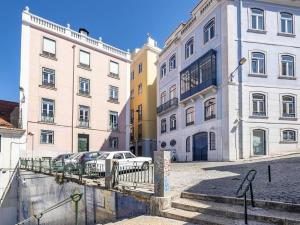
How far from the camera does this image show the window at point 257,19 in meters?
25.4

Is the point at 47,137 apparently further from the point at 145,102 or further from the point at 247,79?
the point at 247,79

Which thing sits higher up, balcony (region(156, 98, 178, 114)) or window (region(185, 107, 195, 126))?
balcony (region(156, 98, 178, 114))

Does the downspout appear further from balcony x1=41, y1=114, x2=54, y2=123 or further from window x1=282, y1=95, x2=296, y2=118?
balcony x1=41, y1=114, x2=54, y2=123

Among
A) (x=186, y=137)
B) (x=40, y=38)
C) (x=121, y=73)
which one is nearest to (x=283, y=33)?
(x=186, y=137)

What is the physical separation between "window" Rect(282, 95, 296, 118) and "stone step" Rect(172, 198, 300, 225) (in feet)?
57.6

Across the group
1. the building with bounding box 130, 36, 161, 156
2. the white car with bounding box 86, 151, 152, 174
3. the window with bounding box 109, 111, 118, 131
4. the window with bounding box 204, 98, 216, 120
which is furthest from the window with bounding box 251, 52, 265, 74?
the building with bounding box 130, 36, 161, 156

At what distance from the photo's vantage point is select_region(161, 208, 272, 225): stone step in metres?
7.88

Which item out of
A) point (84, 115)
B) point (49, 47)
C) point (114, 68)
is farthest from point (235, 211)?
point (114, 68)

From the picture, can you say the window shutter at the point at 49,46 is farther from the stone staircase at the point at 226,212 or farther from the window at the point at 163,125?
the stone staircase at the point at 226,212

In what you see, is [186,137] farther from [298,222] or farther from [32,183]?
[298,222]

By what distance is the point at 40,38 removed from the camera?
29.9m

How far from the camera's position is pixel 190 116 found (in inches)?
1177

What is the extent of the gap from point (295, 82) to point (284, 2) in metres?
6.23

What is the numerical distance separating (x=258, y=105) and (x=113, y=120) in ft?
52.9
